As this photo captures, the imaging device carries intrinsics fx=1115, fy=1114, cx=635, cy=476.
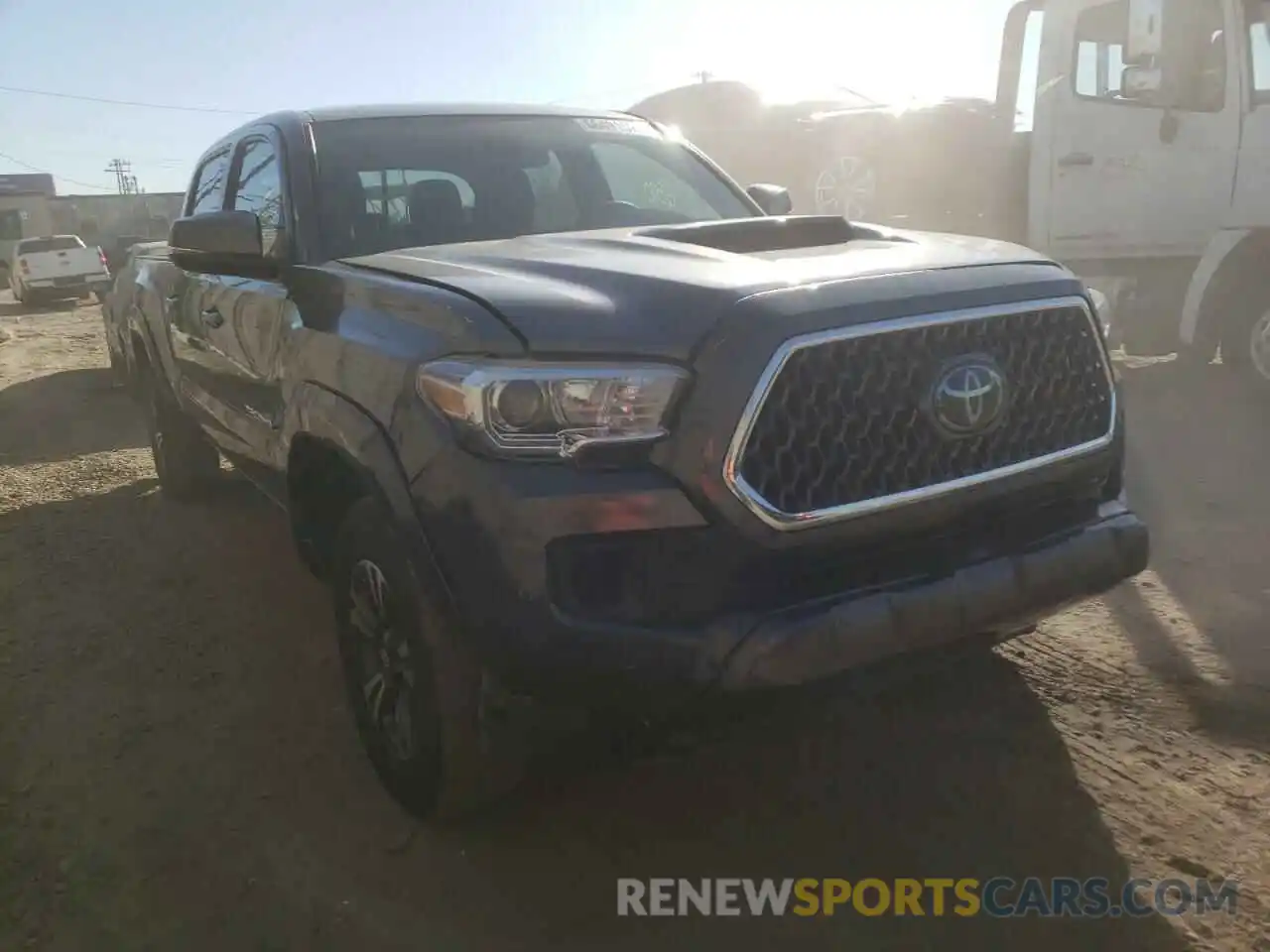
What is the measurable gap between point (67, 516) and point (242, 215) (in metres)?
3.44

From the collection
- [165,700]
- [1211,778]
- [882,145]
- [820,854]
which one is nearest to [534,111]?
[165,700]

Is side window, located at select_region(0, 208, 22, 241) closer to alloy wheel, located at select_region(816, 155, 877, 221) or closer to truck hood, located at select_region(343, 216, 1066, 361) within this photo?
alloy wheel, located at select_region(816, 155, 877, 221)

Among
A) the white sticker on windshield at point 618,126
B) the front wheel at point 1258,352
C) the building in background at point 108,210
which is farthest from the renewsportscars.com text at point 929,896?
the building in background at point 108,210

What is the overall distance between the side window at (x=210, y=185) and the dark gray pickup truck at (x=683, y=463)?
6.01 feet

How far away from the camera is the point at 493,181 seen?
3.64m

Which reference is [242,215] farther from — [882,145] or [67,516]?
[882,145]

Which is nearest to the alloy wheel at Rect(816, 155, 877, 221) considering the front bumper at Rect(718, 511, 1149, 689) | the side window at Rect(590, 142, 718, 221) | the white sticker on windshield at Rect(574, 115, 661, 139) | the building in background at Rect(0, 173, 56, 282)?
the white sticker on windshield at Rect(574, 115, 661, 139)

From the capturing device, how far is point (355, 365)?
2633 millimetres

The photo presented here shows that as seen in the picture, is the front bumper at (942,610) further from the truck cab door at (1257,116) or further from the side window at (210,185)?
the truck cab door at (1257,116)

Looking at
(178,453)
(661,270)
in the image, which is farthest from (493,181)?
(178,453)

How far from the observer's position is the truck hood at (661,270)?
2174 millimetres

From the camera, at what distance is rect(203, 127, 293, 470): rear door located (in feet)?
10.9

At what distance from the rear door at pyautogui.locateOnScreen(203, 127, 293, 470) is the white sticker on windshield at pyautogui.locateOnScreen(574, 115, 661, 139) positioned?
1.09m

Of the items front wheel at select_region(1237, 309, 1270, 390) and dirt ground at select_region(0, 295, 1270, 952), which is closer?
dirt ground at select_region(0, 295, 1270, 952)
